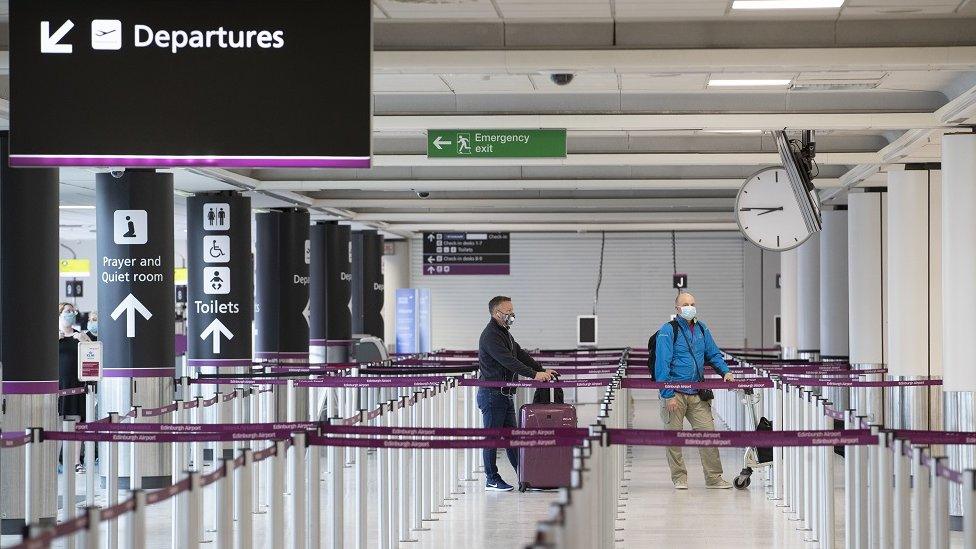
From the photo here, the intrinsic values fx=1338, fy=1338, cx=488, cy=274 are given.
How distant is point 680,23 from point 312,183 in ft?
32.0

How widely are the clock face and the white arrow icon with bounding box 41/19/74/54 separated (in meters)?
8.83

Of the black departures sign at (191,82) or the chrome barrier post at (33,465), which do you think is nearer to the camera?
the black departures sign at (191,82)

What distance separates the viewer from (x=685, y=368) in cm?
1348

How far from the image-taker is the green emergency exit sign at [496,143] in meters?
13.7

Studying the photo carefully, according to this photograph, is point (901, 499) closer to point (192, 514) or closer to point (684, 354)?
point (192, 514)

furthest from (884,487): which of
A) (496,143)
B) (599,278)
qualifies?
(599,278)

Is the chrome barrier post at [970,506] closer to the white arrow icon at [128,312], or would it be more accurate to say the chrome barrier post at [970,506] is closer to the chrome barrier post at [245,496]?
the chrome barrier post at [245,496]

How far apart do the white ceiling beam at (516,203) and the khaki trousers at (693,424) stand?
983cm

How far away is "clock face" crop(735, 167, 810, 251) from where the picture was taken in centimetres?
1448

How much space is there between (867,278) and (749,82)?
21.3ft

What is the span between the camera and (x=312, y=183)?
18922 mm

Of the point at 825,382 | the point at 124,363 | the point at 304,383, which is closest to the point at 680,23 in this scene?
the point at 825,382

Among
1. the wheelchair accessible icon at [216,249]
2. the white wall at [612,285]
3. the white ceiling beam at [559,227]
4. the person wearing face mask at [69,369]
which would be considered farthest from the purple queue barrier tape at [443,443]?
the white wall at [612,285]

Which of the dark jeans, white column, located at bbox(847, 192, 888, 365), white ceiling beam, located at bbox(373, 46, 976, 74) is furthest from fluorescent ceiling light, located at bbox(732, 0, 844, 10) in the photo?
white column, located at bbox(847, 192, 888, 365)
